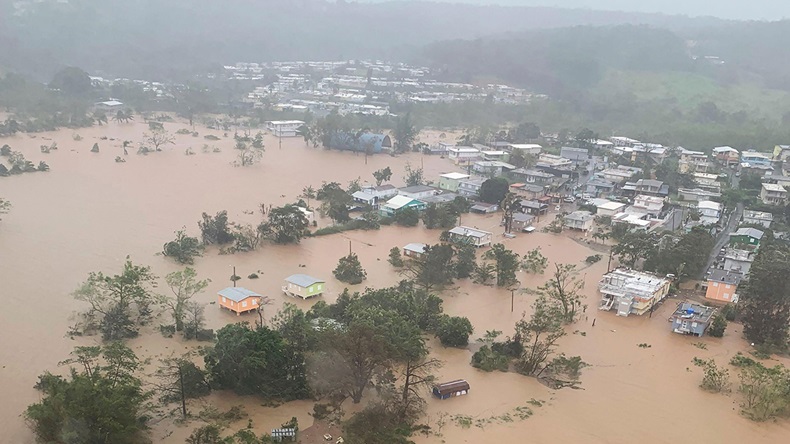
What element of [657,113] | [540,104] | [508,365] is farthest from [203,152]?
[657,113]

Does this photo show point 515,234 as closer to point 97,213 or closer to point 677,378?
point 677,378

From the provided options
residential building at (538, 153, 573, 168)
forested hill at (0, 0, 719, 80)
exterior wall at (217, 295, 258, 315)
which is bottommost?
exterior wall at (217, 295, 258, 315)

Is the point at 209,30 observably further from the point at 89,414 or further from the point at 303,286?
the point at 89,414

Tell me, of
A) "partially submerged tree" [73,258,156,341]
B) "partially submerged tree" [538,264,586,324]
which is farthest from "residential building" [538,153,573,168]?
"partially submerged tree" [73,258,156,341]

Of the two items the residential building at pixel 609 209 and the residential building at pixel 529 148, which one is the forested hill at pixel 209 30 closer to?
the residential building at pixel 529 148

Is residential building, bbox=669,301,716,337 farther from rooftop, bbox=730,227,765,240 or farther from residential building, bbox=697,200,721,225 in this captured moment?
residential building, bbox=697,200,721,225

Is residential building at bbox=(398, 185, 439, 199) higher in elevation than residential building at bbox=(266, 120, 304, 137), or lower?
lower
